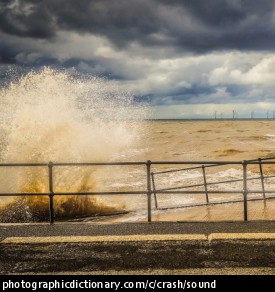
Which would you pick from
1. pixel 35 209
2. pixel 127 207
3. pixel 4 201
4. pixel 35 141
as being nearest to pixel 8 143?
pixel 35 141

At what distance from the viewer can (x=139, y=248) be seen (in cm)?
469

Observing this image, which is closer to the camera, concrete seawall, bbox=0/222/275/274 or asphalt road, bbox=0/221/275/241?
concrete seawall, bbox=0/222/275/274

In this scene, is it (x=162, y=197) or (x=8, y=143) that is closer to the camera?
(x=162, y=197)

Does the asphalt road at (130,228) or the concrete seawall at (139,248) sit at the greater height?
the asphalt road at (130,228)

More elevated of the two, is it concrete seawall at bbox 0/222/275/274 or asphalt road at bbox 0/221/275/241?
asphalt road at bbox 0/221/275/241

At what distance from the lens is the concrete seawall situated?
4078 mm

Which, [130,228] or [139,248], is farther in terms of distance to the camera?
[130,228]

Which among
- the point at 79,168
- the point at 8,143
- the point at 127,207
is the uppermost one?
the point at 8,143

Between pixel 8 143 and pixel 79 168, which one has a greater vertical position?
pixel 8 143

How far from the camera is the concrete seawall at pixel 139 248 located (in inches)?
161

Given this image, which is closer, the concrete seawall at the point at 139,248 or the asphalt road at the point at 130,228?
the concrete seawall at the point at 139,248

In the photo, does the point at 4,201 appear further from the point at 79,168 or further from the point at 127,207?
the point at 127,207

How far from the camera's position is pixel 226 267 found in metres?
4.05
